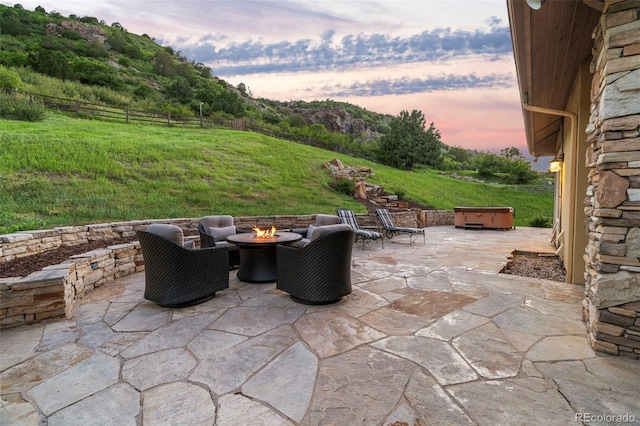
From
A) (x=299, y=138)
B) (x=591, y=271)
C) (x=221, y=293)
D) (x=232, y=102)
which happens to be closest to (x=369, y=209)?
(x=221, y=293)

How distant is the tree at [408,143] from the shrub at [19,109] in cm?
1953

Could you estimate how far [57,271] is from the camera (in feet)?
11.4

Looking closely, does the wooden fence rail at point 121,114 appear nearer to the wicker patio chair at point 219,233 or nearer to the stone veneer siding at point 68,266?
the stone veneer siding at point 68,266

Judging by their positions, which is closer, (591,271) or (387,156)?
(591,271)

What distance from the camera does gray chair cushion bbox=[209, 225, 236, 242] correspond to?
5.38 meters

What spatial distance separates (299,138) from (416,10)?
1803cm

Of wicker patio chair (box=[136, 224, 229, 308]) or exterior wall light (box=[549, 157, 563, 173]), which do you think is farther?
exterior wall light (box=[549, 157, 563, 173])

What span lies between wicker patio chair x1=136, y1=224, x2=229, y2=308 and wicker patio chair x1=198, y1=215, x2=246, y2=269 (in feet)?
4.49

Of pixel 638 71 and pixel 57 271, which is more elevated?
pixel 638 71

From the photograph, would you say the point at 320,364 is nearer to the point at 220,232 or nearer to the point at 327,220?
the point at 327,220

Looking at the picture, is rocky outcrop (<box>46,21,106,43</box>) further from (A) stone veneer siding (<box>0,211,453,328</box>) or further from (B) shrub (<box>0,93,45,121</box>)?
(A) stone veneer siding (<box>0,211,453,328</box>)

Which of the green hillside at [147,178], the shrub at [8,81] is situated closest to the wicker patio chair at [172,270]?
the green hillside at [147,178]

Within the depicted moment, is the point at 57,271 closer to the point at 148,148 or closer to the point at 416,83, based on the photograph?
the point at 148,148

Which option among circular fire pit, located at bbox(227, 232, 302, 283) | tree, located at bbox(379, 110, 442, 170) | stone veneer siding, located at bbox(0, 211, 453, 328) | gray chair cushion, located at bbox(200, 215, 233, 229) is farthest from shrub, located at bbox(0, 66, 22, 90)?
tree, located at bbox(379, 110, 442, 170)
